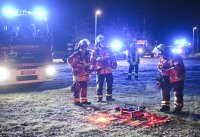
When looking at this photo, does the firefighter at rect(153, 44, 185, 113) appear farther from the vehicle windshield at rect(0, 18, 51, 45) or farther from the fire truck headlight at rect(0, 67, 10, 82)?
the fire truck headlight at rect(0, 67, 10, 82)

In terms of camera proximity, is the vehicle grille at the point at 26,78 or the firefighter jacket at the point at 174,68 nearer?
the firefighter jacket at the point at 174,68

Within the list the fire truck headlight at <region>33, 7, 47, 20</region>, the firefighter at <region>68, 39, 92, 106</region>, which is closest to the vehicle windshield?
the fire truck headlight at <region>33, 7, 47, 20</region>

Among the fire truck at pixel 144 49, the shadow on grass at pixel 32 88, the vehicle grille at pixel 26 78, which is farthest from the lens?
the fire truck at pixel 144 49

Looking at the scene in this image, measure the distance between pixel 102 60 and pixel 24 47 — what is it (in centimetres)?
363

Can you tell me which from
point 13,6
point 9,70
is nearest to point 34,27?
point 13,6

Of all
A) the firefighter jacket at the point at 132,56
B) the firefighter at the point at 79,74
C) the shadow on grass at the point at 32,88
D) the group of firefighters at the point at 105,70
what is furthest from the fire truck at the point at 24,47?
the firefighter jacket at the point at 132,56

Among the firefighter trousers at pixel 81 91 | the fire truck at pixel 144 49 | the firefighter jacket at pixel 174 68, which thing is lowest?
the firefighter trousers at pixel 81 91

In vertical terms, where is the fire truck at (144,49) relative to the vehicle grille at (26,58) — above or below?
above

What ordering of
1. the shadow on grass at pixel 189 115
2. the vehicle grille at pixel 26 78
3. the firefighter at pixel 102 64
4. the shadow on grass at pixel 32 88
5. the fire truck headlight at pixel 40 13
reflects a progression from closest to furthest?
the shadow on grass at pixel 189 115 → the firefighter at pixel 102 64 → the vehicle grille at pixel 26 78 → the shadow on grass at pixel 32 88 → the fire truck headlight at pixel 40 13

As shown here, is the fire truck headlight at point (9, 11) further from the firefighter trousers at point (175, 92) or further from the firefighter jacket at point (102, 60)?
the firefighter trousers at point (175, 92)

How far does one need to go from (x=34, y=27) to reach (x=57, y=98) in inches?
137

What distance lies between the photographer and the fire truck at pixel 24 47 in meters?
11.8

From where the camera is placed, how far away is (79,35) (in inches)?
1751

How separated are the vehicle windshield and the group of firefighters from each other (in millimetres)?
3232
